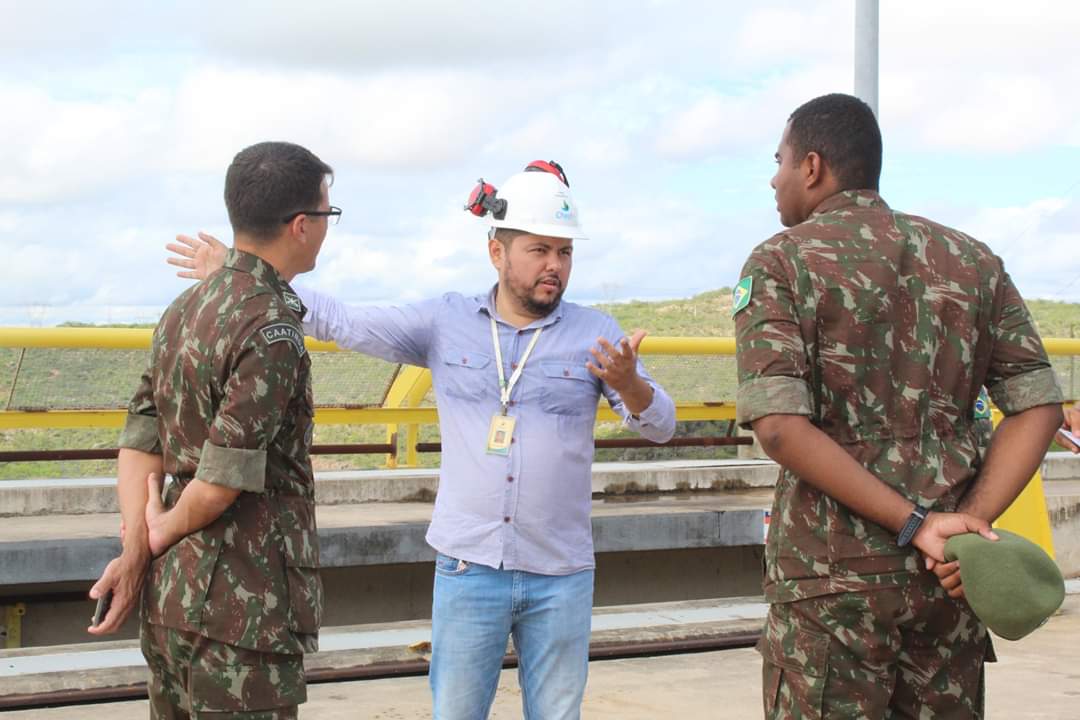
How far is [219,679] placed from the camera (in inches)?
111

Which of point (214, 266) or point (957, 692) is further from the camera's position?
point (214, 266)

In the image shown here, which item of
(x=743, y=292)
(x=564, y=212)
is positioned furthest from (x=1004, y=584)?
(x=564, y=212)

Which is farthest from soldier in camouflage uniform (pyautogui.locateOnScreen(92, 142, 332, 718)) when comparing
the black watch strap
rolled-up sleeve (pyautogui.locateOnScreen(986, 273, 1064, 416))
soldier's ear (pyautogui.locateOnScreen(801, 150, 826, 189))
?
rolled-up sleeve (pyautogui.locateOnScreen(986, 273, 1064, 416))

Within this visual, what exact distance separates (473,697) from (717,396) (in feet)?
Result: 26.4

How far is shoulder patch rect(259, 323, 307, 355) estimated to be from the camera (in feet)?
9.33

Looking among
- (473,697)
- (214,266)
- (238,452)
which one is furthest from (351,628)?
(238,452)

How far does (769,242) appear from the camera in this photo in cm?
290

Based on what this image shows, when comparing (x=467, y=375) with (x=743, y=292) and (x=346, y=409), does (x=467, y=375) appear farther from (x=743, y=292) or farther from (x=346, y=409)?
(x=346, y=409)

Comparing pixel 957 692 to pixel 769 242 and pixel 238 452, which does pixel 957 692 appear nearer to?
pixel 769 242

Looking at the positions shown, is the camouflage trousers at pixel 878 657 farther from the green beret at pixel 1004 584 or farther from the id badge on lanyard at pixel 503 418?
the id badge on lanyard at pixel 503 418

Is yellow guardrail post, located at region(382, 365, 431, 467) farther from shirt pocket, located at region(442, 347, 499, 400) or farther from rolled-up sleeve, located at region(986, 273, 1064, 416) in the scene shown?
rolled-up sleeve, located at region(986, 273, 1064, 416)

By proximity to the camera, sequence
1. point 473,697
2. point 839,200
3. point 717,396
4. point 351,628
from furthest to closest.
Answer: point 717,396
point 351,628
point 473,697
point 839,200

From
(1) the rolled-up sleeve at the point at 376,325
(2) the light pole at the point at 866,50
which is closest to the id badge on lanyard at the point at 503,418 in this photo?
(1) the rolled-up sleeve at the point at 376,325

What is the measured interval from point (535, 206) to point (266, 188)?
0.95m
